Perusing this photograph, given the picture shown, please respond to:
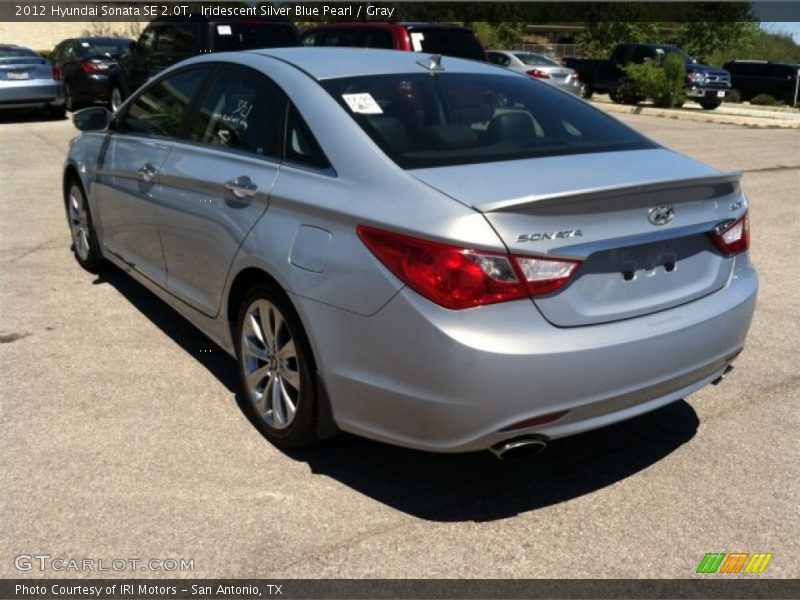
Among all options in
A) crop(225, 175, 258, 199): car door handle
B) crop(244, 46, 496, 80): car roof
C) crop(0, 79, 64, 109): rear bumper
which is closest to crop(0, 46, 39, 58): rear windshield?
crop(0, 79, 64, 109): rear bumper

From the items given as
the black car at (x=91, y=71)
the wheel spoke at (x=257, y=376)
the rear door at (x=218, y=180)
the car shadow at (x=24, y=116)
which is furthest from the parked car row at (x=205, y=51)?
the wheel spoke at (x=257, y=376)

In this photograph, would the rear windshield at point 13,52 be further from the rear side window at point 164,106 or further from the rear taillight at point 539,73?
the rear side window at point 164,106

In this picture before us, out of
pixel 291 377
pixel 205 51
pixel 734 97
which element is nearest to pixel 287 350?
pixel 291 377

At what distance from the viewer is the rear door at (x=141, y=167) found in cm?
459

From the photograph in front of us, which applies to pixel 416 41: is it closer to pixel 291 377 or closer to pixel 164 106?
pixel 164 106

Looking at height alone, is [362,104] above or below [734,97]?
above

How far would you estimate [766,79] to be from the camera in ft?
96.8

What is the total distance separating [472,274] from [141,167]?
8.79 ft

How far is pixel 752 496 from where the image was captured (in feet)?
10.8

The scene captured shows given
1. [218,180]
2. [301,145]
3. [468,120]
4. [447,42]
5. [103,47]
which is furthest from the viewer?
[103,47]

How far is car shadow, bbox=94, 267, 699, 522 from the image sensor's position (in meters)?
3.29

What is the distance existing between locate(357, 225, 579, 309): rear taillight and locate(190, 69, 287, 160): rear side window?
1.12 metres

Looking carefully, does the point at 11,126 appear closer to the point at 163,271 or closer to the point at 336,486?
the point at 163,271

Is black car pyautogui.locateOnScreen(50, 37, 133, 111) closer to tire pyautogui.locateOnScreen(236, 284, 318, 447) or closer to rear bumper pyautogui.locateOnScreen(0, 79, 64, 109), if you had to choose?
rear bumper pyautogui.locateOnScreen(0, 79, 64, 109)
